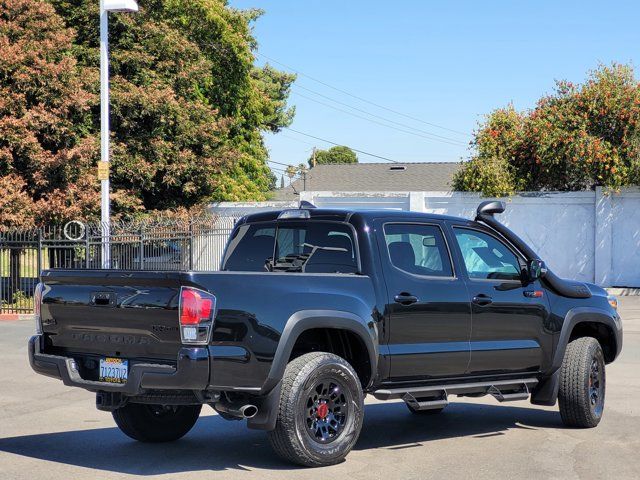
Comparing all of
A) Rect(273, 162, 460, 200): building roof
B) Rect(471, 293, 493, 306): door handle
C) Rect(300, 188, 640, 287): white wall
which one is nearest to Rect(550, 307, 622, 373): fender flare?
Rect(471, 293, 493, 306): door handle

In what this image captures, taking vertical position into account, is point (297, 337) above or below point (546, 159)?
below

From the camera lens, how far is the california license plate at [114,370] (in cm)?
688

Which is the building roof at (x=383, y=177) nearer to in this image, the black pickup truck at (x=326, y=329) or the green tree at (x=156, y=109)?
the green tree at (x=156, y=109)

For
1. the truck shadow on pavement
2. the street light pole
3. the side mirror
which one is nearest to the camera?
the truck shadow on pavement

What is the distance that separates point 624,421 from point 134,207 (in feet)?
74.2

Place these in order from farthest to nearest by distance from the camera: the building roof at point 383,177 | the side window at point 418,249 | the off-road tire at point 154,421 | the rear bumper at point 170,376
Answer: the building roof at point 383,177
the off-road tire at point 154,421
the side window at point 418,249
the rear bumper at point 170,376

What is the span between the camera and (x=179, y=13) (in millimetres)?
34656

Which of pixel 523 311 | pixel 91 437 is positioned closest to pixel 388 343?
pixel 523 311

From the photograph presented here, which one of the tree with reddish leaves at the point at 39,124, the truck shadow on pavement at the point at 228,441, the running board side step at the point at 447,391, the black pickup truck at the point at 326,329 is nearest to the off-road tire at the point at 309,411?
the black pickup truck at the point at 326,329

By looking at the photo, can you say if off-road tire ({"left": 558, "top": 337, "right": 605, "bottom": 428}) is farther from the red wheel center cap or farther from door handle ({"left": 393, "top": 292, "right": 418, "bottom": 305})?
the red wheel center cap

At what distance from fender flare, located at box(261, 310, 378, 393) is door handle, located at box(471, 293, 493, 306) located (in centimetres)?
116

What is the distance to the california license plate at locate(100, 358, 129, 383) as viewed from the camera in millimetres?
6879

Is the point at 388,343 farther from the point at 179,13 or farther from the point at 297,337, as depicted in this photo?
the point at 179,13

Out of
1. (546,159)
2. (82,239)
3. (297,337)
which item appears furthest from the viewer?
(546,159)
